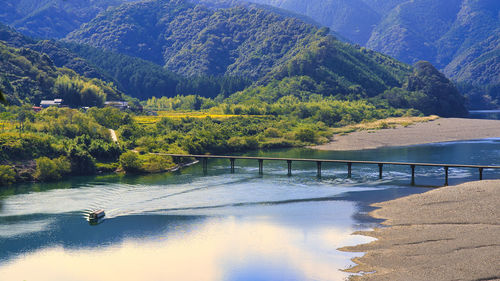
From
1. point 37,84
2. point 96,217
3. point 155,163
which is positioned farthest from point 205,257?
point 37,84

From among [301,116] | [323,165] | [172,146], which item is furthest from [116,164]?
[301,116]

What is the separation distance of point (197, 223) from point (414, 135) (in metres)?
98.5

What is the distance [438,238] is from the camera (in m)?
43.0

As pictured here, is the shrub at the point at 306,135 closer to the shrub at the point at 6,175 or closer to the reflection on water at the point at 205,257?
the shrub at the point at 6,175

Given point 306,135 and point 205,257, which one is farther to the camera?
point 306,135

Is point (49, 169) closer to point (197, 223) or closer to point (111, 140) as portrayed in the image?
point (111, 140)

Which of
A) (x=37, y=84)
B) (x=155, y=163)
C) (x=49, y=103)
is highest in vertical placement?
(x=37, y=84)

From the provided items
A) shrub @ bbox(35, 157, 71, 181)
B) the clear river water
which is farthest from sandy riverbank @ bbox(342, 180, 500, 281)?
shrub @ bbox(35, 157, 71, 181)

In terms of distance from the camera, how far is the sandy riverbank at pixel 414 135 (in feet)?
400

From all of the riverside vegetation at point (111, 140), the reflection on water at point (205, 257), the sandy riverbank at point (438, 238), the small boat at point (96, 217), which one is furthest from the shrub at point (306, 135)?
the small boat at point (96, 217)

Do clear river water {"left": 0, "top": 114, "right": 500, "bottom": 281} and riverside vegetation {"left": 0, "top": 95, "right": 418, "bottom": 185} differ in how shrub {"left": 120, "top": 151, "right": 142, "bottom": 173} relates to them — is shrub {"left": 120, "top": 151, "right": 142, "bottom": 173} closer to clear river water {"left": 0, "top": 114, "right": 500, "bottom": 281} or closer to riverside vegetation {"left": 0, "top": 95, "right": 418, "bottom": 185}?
riverside vegetation {"left": 0, "top": 95, "right": 418, "bottom": 185}

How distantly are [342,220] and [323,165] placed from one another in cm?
3867

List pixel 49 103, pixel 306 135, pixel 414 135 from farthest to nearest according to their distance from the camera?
pixel 49 103, pixel 414 135, pixel 306 135

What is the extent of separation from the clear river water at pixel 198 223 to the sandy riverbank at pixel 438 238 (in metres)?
2.49
